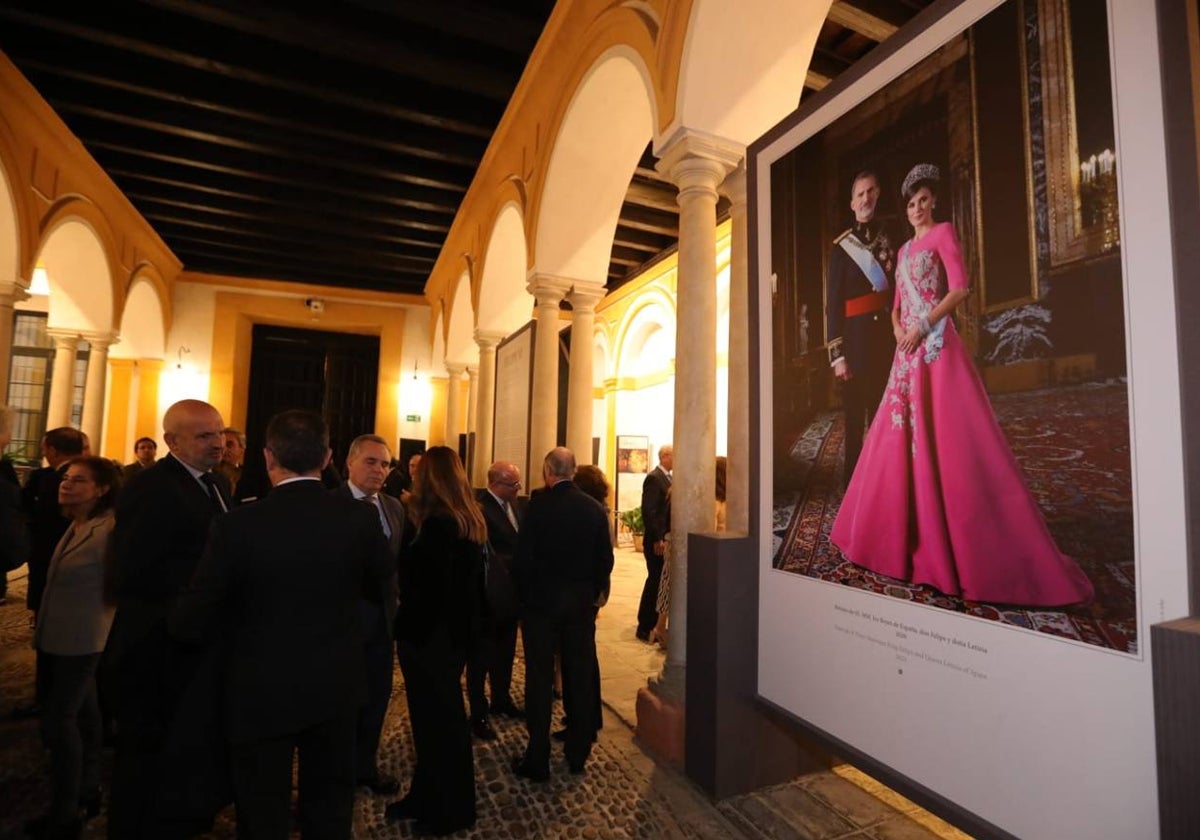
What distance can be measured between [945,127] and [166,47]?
6202 mm

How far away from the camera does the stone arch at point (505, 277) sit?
6691mm

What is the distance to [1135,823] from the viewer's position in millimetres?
1330

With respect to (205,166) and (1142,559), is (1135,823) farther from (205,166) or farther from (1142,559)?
(205,166)

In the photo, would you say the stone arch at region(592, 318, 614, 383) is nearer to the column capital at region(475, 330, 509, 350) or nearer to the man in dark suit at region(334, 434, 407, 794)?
the column capital at region(475, 330, 509, 350)

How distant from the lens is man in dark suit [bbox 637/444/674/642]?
508cm

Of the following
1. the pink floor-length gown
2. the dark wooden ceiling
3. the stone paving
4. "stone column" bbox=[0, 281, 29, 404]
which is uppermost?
the dark wooden ceiling

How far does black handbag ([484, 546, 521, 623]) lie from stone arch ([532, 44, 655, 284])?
312 cm

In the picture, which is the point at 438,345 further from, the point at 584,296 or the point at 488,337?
the point at 584,296

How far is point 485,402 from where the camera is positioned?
7852mm

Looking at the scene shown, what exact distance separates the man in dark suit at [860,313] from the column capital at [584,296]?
3.71 metres

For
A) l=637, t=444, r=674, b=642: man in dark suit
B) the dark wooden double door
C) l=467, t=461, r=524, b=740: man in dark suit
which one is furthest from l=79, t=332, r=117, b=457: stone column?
l=467, t=461, r=524, b=740: man in dark suit

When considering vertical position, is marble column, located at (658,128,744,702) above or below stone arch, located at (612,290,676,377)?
below

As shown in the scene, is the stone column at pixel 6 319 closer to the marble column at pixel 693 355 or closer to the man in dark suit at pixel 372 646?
the man in dark suit at pixel 372 646

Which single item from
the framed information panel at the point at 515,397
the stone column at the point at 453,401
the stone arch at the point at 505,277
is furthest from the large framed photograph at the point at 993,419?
the stone column at the point at 453,401
